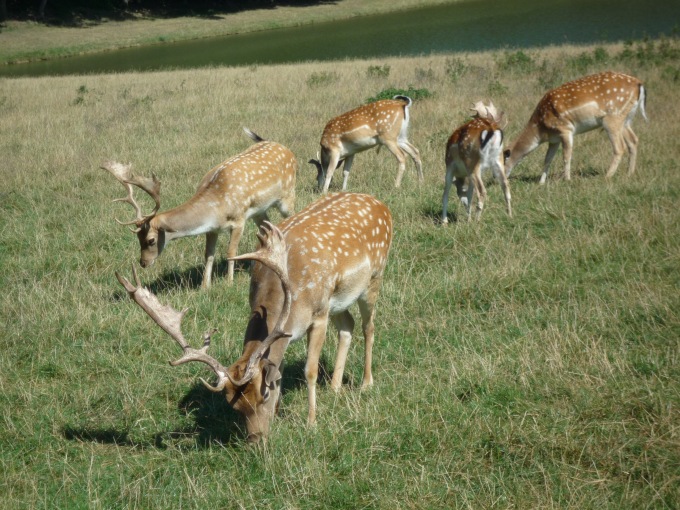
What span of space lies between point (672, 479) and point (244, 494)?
2.20 metres

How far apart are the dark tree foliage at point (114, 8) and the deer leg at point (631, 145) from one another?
43054 millimetres

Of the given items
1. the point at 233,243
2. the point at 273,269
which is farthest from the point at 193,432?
the point at 233,243

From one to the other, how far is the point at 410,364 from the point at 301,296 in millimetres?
1166

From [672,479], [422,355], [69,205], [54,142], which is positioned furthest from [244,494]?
[54,142]

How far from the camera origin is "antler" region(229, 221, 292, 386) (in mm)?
3838

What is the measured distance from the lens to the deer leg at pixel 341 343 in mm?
4935

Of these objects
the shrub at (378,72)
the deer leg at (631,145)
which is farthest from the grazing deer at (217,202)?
the shrub at (378,72)

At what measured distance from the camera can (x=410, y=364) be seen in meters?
5.14

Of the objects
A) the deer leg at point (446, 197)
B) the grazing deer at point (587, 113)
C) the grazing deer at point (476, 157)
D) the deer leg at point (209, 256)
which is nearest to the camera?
the deer leg at point (209, 256)

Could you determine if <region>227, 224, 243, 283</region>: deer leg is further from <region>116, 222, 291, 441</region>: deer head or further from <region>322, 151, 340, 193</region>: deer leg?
<region>116, 222, 291, 441</region>: deer head

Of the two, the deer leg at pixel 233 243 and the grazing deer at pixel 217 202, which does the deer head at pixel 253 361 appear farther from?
the deer leg at pixel 233 243

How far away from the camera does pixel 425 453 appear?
400 centimetres

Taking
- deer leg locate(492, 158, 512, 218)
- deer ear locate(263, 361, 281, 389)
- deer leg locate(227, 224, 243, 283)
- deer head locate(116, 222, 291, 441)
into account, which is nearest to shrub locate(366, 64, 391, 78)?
deer leg locate(492, 158, 512, 218)

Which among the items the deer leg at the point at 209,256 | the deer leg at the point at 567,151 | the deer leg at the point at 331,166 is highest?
the deer leg at the point at 567,151
